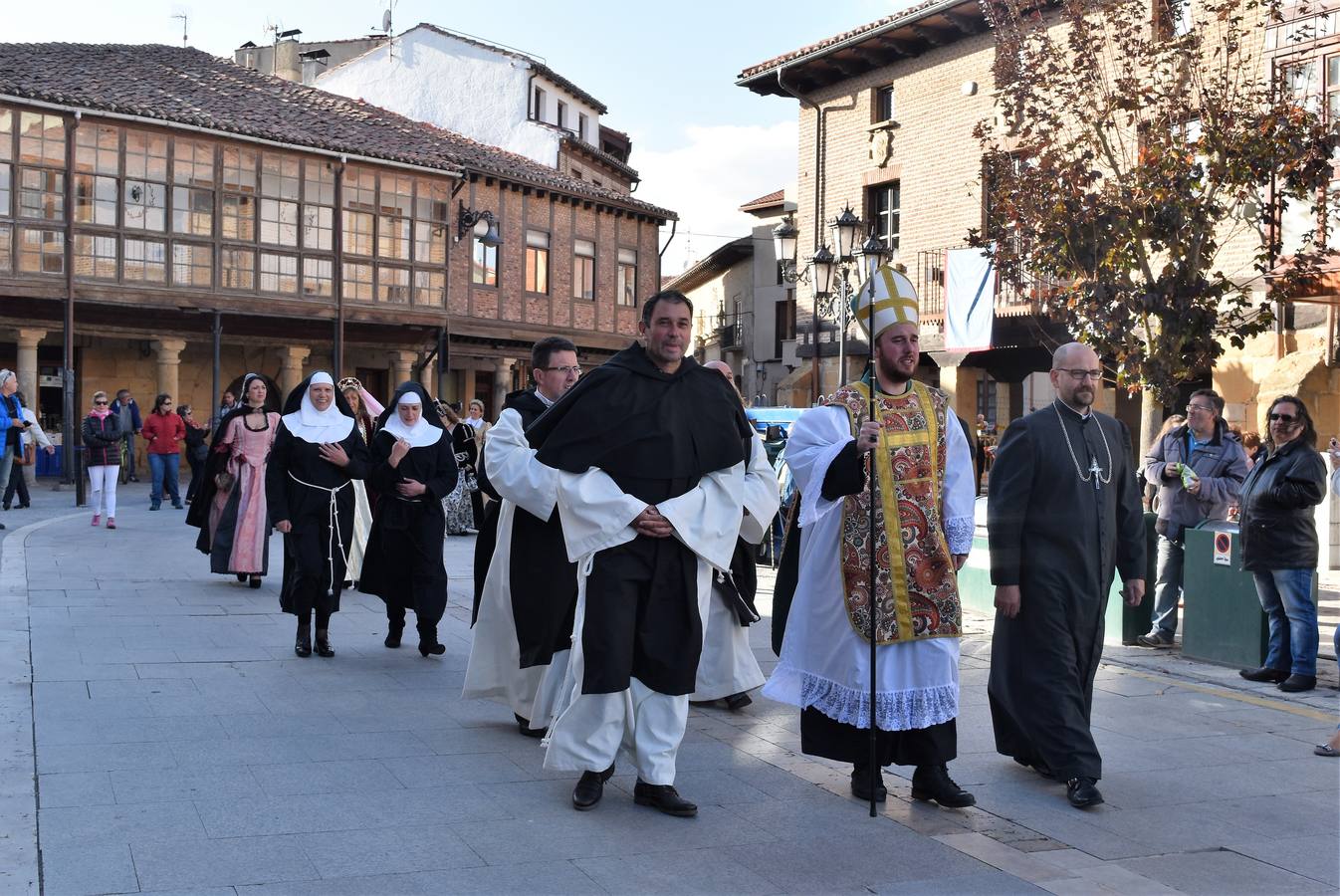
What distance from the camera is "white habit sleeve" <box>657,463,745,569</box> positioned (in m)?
5.21

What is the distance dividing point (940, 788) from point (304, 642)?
4.59 m

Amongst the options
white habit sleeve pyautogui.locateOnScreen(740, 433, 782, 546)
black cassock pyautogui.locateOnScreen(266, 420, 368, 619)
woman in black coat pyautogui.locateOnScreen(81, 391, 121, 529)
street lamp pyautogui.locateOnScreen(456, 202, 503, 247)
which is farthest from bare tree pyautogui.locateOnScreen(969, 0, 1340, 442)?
street lamp pyautogui.locateOnScreen(456, 202, 503, 247)

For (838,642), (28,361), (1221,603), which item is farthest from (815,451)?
(28,361)

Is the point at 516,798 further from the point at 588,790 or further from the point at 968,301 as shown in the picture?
the point at 968,301

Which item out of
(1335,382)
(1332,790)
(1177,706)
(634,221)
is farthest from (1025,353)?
(1332,790)

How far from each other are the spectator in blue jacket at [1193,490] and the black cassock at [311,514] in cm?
541

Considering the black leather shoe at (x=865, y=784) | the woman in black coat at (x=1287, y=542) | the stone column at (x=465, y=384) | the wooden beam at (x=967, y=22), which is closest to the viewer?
the black leather shoe at (x=865, y=784)

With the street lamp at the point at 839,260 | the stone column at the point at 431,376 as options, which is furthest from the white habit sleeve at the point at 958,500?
the stone column at the point at 431,376

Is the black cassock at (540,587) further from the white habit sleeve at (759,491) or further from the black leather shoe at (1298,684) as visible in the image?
the black leather shoe at (1298,684)

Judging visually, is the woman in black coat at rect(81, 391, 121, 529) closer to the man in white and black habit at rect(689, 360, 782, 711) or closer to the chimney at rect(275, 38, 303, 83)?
the man in white and black habit at rect(689, 360, 782, 711)

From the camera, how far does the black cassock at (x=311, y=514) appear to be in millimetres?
8508

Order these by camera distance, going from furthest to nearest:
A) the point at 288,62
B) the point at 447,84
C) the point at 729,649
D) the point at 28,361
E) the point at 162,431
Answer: the point at 288,62 → the point at 447,84 → the point at 28,361 → the point at 162,431 → the point at 729,649

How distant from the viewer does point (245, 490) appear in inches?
474

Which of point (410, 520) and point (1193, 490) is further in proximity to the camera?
point (1193, 490)
